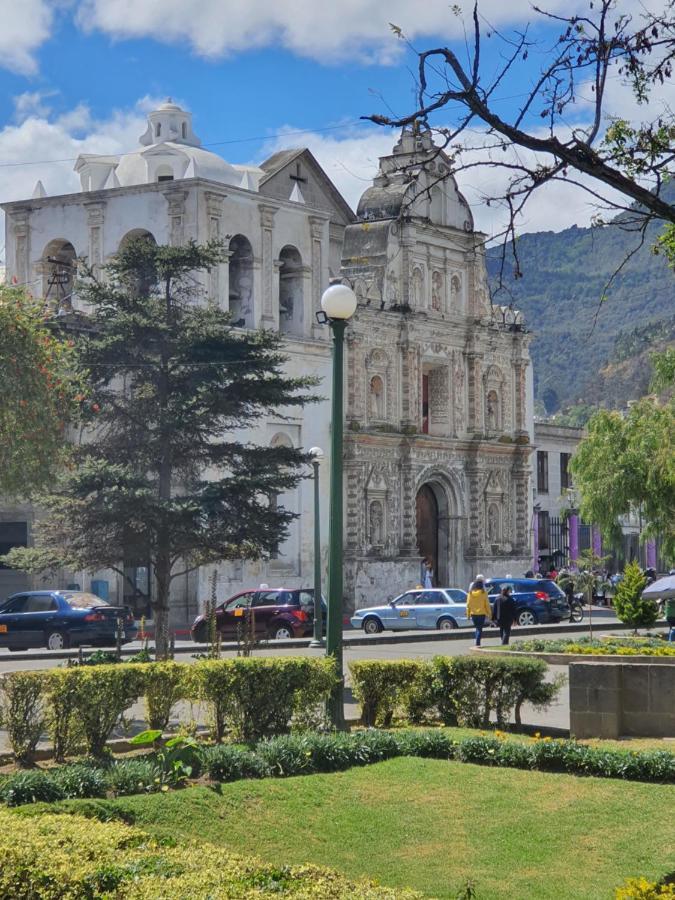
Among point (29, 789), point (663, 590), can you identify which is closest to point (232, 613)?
point (663, 590)

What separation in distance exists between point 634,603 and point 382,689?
17892 mm

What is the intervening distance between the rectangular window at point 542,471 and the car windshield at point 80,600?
35.1 meters

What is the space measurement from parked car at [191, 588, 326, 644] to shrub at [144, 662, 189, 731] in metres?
21.9

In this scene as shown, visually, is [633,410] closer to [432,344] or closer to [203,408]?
[432,344]

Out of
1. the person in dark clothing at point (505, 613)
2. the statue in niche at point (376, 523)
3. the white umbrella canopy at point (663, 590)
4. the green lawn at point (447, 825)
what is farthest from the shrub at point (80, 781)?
the statue in niche at point (376, 523)

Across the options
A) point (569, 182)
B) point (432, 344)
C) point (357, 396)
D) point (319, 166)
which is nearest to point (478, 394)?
point (432, 344)

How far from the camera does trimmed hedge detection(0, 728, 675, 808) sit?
11.9 meters

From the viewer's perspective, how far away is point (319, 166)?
55.0 metres

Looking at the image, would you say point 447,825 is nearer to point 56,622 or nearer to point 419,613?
point 56,622

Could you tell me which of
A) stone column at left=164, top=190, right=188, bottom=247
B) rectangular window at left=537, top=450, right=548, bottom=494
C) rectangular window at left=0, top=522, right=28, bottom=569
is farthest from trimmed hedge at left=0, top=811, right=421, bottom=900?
rectangular window at left=537, top=450, right=548, bottom=494

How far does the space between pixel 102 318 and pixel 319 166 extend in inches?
1056

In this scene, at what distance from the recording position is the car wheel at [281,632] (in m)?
37.3

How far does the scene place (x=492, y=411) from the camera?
57469 millimetres

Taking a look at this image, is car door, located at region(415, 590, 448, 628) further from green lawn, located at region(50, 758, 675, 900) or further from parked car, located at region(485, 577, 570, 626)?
green lawn, located at region(50, 758, 675, 900)
